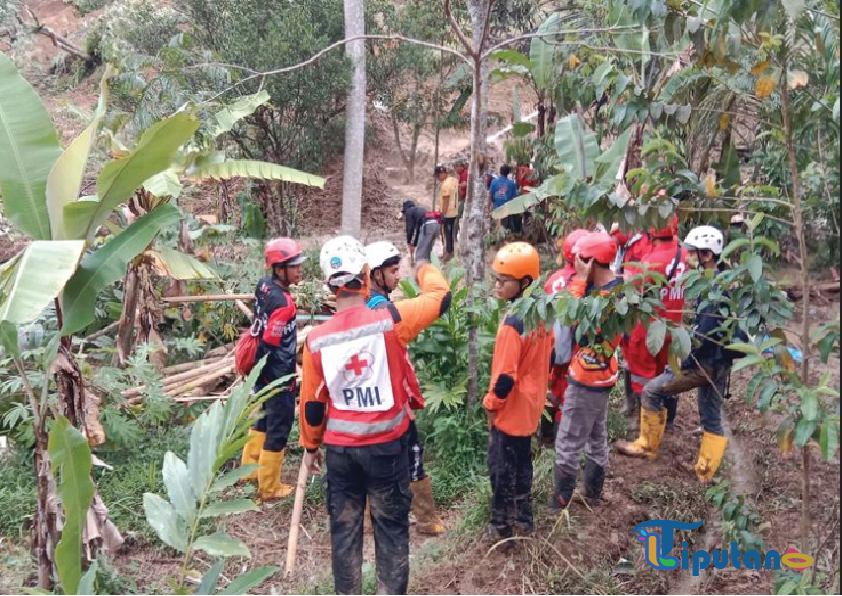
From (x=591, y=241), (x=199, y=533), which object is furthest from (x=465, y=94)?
(x=199, y=533)

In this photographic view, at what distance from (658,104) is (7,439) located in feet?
17.3

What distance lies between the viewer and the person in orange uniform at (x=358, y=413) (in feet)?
11.9

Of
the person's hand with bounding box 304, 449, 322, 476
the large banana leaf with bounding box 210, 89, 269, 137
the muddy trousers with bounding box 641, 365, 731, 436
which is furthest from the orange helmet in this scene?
the large banana leaf with bounding box 210, 89, 269, 137

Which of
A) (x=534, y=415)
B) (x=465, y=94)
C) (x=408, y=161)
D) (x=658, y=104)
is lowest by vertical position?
(x=408, y=161)

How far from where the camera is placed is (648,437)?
5566 millimetres

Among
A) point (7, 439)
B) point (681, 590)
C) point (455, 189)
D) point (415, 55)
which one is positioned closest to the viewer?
point (681, 590)

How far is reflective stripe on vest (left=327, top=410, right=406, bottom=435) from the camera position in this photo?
3.64 metres

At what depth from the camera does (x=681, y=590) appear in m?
4.22

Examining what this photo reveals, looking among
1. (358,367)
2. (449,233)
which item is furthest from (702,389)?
(449,233)

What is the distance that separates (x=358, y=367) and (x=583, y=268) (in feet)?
5.36

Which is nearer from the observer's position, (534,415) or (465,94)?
(534,415)

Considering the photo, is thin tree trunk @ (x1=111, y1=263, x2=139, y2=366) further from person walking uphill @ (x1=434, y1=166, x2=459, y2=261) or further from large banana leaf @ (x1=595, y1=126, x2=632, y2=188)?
person walking uphill @ (x1=434, y1=166, x2=459, y2=261)

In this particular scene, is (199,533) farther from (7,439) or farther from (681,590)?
(681,590)

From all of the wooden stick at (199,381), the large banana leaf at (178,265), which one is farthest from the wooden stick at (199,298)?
the large banana leaf at (178,265)
